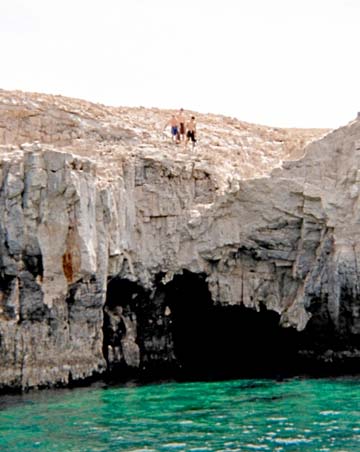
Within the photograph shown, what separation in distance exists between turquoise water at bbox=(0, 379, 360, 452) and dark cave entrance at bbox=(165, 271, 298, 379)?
366 centimetres

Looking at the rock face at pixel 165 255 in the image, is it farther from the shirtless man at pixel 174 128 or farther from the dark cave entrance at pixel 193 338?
the shirtless man at pixel 174 128

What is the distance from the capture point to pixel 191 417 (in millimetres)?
22609

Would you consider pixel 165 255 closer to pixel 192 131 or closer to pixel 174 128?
pixel 192 131

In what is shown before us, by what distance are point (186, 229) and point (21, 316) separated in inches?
263

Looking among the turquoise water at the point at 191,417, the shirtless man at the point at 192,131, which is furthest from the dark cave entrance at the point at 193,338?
the shirtless man at the point at 192,131

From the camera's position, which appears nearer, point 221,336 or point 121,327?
point 121,327

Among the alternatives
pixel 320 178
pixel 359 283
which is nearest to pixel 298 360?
pixel 359 283

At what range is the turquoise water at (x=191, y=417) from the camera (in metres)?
19.7

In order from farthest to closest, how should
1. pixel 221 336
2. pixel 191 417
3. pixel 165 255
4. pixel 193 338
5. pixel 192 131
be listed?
pixel 192 131, pixel 221 336, pixel 193 338, pixel 165 255, pixel 191 417

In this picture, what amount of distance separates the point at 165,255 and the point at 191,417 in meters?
8.87

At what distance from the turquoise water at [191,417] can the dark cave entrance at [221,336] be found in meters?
3.66

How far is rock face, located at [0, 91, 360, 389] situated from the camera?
26953mm

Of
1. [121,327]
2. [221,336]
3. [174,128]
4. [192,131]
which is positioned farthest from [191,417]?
[174,128]

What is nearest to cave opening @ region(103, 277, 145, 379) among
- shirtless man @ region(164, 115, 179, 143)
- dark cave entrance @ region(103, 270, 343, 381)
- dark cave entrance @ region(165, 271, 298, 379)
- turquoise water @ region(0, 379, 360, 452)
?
dark cave entrance @ region(103, 270, 343, 381)
